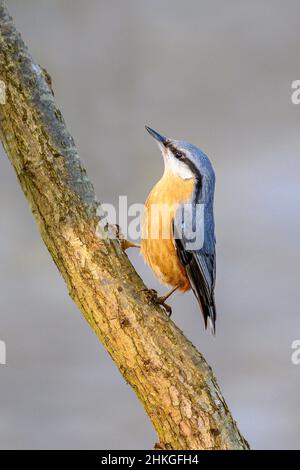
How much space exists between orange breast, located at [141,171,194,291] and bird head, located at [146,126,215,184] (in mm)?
26

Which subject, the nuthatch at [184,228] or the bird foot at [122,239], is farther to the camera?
the nuthatch at [184,228]

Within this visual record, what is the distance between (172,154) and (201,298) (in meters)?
0.49

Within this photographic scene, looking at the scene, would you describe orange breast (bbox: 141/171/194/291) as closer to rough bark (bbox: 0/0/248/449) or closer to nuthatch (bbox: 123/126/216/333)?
nuthatch (bbox: 123/126/216/333)

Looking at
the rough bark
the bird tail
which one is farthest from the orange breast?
the rough bark

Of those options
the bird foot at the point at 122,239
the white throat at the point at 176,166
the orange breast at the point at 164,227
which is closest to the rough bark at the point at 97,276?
the bird foot at the point at 122,239

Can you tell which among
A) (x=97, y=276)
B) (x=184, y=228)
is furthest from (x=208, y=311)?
(x=97, y=276)

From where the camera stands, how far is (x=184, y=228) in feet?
6.70

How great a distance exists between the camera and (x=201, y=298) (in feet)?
6.78

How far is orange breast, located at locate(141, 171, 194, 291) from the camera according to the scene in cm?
207

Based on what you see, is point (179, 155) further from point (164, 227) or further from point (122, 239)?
point (122, 239)

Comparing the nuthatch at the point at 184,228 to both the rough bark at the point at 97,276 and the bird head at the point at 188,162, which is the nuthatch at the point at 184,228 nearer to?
the bird head at the point at 188,162

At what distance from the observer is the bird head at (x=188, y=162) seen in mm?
2127
